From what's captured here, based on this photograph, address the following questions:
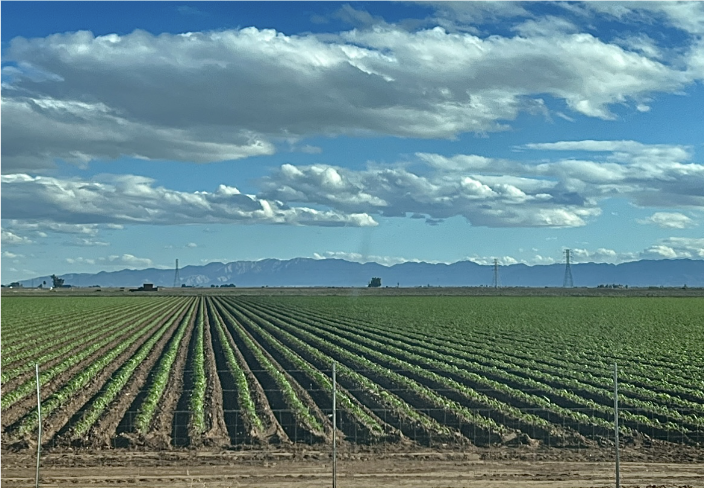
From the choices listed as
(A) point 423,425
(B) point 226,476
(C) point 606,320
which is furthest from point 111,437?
(C) point 606,320

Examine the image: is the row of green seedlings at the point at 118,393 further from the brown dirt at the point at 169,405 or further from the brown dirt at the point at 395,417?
the brown dirt at the point at 395,417

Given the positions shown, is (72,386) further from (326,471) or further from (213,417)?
(326,471)

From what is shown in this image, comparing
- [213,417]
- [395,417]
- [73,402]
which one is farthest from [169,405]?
[395,417]

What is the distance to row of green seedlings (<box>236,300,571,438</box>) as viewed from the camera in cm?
1859

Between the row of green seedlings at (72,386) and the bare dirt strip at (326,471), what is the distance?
3006mm

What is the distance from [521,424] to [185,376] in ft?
41.2

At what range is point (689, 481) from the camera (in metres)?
14.2

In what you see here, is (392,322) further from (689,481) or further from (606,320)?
(689,481)

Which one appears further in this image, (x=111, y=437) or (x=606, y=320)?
(x=606, y=320)

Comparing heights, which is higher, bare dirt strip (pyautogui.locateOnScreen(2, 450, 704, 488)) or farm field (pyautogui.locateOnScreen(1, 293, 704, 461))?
farm field (pyautogui.locateOnScreen(1, 293, 704, 461))

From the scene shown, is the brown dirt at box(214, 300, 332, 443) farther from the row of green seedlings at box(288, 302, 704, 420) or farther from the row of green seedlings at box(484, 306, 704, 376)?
the row of green seedlings at box(484, 306, 704, 376)

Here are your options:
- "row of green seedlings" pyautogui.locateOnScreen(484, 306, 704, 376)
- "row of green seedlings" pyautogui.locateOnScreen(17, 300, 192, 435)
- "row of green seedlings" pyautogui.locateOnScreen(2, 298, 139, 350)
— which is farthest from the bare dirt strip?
"row of green seedlings" pyautogui.locateOnScreen(2, 298, 139, 350)

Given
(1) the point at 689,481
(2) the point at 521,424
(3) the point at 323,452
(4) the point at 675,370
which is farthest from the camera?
(4) the point at 675,370

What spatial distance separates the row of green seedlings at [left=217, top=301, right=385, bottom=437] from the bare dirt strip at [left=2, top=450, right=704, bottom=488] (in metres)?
2.42
